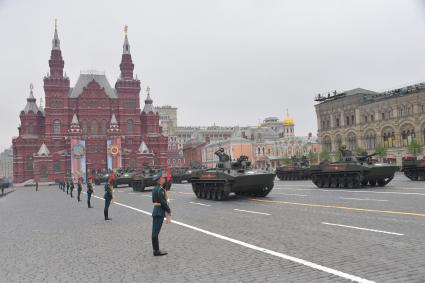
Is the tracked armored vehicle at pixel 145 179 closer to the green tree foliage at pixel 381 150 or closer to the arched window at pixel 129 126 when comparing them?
the green tree foliage at pixel 381 150

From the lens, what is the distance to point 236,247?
29.1ft

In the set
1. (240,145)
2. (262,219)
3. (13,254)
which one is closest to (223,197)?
(262,219)

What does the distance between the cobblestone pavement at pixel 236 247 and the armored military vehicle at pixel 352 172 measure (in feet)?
28.4

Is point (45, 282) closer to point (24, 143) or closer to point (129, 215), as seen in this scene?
point (129, 215)

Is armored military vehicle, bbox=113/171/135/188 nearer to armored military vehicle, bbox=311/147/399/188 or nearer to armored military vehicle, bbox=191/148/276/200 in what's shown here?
armored military vehicle, bbox=191/148/276/200

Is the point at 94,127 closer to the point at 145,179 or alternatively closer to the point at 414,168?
the point at 145,179

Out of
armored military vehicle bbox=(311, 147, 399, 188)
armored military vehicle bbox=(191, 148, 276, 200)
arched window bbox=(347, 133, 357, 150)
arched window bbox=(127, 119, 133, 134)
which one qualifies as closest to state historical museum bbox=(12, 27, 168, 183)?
arched window bbox=(127, 119, 133, 134)

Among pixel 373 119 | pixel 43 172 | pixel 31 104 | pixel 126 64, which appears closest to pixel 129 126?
pixel 126 64

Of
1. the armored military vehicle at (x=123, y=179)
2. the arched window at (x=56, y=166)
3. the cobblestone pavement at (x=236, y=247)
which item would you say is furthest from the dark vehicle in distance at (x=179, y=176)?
the arched window at (x=56, y=166)

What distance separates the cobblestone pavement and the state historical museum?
218 feet

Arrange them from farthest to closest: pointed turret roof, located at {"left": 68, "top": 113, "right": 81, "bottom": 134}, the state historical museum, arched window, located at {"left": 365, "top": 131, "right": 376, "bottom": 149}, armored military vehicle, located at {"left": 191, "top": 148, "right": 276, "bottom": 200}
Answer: pointed turret roof, located at {"left": 68, "top": 113, "right": 81, "bottom": 134} → the state historical museum → arched window, located at {"left": 365, "top": 131, "right": 376, "bottom": 149} → armored military vehicle, located at {"left": 191, "top": 148, "right": 276, "bottom": 200}

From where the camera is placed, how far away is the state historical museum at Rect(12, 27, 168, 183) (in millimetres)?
80375

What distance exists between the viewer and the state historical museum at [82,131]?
264 ft

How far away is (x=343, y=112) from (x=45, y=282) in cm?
7048
